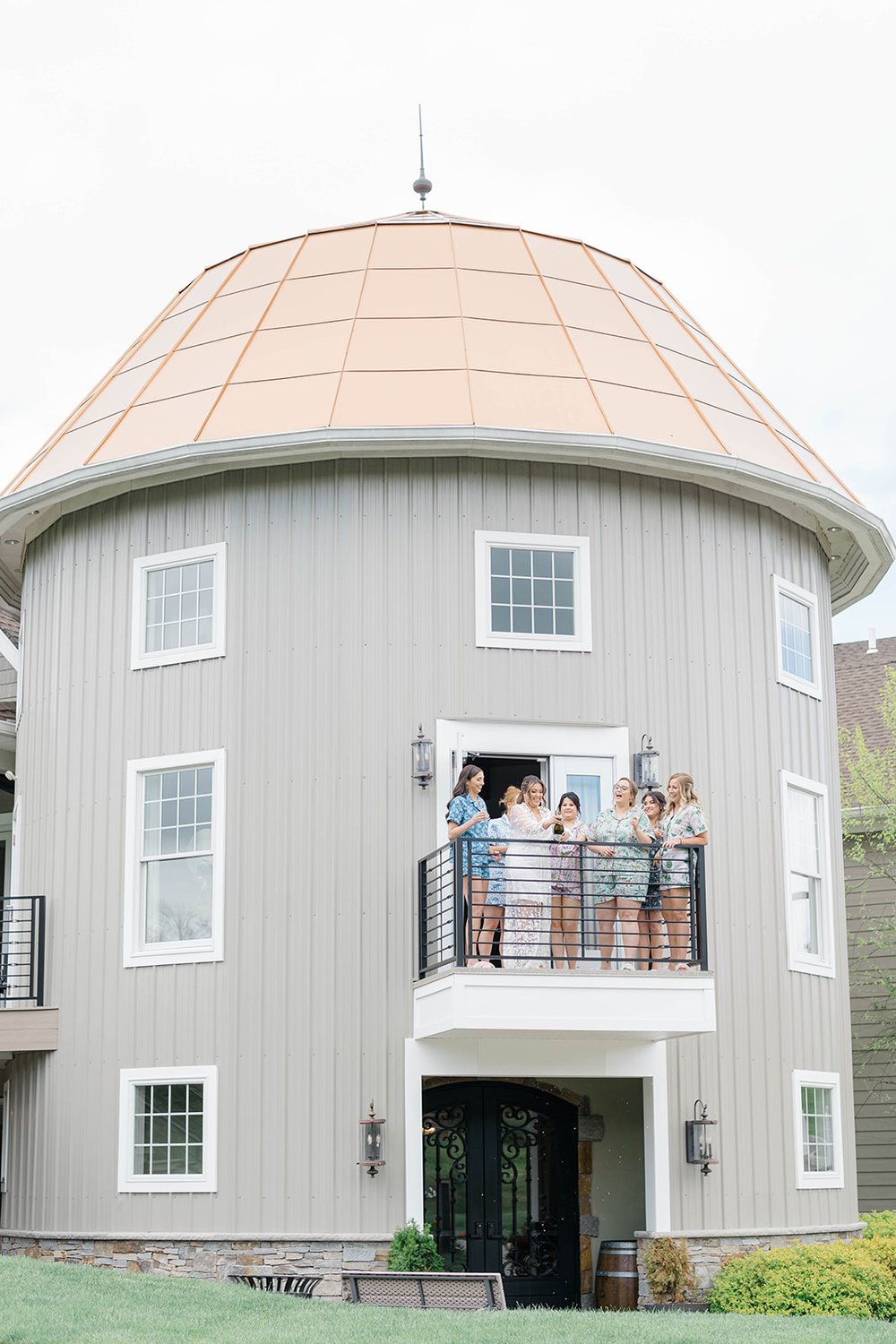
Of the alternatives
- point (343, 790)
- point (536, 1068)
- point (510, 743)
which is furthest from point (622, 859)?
point (343, 790)

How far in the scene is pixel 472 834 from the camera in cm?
1528

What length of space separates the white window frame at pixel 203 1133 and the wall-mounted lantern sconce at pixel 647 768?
→ 15.0 ft

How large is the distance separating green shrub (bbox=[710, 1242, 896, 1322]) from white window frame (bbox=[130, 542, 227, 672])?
7108 mm

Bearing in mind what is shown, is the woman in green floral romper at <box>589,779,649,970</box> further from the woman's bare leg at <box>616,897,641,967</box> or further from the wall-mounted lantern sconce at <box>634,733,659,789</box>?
the wall-mounted lantern sconce at <box>634,733,659,789</box>

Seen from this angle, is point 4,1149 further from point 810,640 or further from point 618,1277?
point 810,640

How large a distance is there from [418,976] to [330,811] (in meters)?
1.67

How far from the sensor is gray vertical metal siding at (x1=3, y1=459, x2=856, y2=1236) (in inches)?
632

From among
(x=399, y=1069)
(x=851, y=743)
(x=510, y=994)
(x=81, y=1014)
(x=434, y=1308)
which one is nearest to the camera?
(x=434, y=1308)

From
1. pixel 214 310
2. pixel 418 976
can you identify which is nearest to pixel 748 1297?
pixel 418 976

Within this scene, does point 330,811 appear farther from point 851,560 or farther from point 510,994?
point 851,560

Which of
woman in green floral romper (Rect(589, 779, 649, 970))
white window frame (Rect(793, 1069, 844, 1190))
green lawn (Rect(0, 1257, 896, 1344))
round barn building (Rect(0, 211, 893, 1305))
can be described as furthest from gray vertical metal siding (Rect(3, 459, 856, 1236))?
green lawn (Rect(0, 1257, 896, 1344))

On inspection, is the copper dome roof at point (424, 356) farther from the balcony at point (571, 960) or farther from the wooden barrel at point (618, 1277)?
the wooden barrel at point (618, 1277)

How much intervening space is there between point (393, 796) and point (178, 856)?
2.10 metres

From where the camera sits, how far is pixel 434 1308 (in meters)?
13.5
